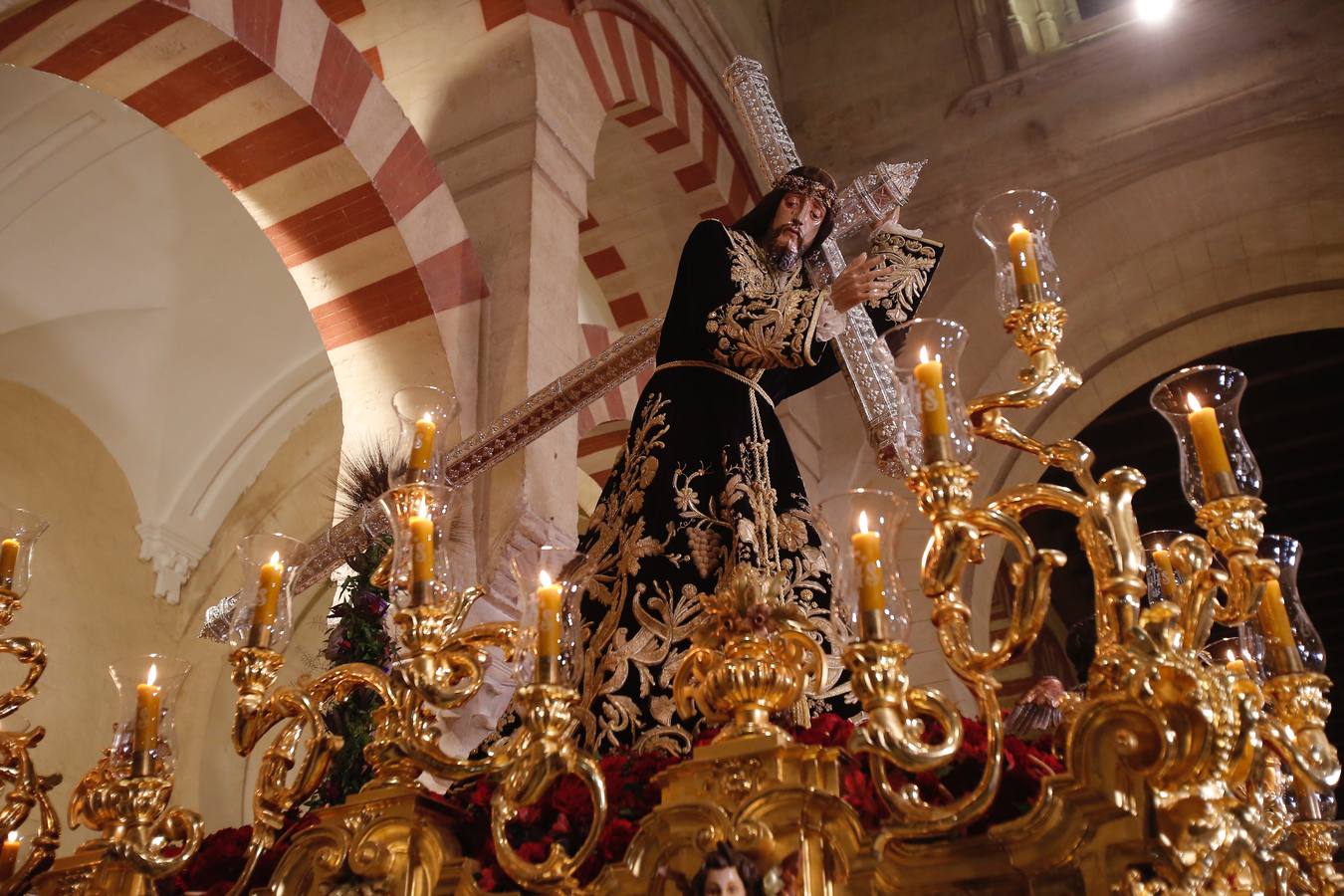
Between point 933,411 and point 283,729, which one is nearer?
point 933,411

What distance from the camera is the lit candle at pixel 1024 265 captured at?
66.7 inches

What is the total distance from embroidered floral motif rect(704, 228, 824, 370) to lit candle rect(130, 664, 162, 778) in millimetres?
1233

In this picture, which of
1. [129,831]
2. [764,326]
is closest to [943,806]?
[129,831]

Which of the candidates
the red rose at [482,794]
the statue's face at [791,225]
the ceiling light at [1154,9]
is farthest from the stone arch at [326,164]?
the ceiling light at [1154,9]

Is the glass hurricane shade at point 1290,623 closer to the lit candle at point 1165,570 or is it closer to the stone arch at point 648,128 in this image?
the lit candle at point 1165,570

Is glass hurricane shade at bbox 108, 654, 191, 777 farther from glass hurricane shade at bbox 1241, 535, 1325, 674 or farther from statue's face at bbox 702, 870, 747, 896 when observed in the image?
glass hurricane shade at bbox 1241, 535, 1325, 674

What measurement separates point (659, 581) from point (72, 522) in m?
6.86

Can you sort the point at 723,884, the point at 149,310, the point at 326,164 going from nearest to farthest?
the point at 723,884
the point at 326,164
the point at 149,310

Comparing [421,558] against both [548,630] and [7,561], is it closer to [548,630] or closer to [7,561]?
[548,630]

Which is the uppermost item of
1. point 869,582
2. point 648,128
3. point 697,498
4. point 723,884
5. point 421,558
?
point 648,128

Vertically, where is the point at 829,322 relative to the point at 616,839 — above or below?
above

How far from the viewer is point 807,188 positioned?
2732 mm

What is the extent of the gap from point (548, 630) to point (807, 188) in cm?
155

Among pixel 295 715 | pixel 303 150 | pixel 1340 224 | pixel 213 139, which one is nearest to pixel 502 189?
pixel 303 150
